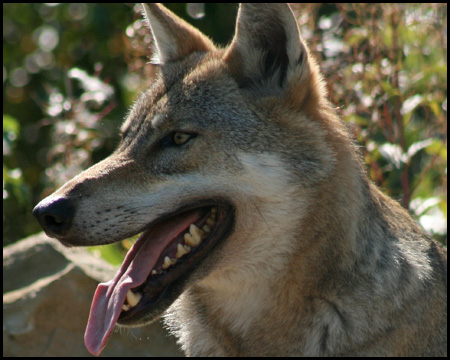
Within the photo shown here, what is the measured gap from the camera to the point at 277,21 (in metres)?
3.88

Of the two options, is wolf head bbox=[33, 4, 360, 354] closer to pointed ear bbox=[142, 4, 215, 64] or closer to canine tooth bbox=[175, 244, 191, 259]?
canine tooth bbox=[175, 244, 191, 259]

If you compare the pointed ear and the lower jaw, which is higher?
the pointed ear

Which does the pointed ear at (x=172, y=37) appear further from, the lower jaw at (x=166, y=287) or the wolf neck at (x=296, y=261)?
the lower jaw at (x=166, y=287)

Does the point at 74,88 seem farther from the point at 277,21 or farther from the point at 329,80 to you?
the point at 277,21

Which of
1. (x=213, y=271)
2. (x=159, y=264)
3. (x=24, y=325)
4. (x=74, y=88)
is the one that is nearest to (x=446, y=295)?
(x=213, y=271)

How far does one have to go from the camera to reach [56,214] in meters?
3.56

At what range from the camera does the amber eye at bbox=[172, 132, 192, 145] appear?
384 cm

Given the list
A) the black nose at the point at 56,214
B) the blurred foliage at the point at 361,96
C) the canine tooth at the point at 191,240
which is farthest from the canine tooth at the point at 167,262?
the blurred foliage at the point at 361,96

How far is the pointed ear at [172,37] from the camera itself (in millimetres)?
4559

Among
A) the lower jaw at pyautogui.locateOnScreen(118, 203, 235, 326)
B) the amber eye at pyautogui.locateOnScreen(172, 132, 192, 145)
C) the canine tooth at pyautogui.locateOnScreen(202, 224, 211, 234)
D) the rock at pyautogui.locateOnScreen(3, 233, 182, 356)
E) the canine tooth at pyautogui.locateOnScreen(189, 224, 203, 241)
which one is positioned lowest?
the rock at pyautogui.locateOnScreen(3, 233, 182, 356)

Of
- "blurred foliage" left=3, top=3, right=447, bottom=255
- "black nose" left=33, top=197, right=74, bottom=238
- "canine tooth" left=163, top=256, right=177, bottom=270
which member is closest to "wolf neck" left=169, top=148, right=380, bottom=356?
"canine tooth" left=163, top=256, right=177, bottom=270

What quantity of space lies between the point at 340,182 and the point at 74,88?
5.29 metres

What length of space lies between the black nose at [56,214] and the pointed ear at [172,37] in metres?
1.46

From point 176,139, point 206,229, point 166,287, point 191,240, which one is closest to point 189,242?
point 191,240
